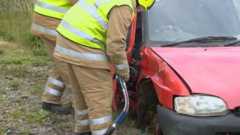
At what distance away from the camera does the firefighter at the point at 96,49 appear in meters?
4.68

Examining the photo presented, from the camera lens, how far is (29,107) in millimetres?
6945

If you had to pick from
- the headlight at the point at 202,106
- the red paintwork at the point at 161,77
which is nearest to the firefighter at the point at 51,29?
the red paintwork at the point at 161,77

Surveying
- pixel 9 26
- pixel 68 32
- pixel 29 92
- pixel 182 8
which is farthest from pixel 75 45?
pixel 9 26

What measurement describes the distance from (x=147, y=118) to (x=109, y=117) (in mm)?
616

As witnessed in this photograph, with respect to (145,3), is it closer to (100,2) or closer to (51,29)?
(100,2)

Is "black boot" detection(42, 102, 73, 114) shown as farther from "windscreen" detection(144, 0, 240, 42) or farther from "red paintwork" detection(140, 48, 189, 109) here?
"windscreen" detection(144, 0, 240, 42)

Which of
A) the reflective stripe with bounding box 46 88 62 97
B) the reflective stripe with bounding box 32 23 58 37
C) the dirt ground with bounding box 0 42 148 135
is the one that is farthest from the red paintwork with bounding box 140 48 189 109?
the reflective stripe with bounding box 46 88 62 97

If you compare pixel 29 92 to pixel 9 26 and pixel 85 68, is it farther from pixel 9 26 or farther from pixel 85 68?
pixel 9 26

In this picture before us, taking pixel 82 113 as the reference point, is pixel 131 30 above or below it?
above

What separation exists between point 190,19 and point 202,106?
5.06 feet

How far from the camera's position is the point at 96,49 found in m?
4.85

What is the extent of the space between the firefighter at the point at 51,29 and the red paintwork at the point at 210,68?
152 centimetres

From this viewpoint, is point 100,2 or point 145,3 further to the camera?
point 145,3

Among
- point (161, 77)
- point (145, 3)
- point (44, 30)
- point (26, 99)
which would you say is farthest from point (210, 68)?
point (26, 99)
